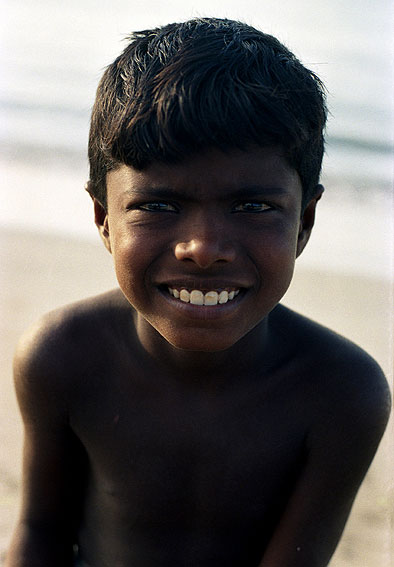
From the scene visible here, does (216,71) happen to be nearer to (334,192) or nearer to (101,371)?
(101,371)

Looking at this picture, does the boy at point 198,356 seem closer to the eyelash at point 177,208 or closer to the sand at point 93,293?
the eyelash at point 177,208

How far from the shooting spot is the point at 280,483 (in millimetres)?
1762

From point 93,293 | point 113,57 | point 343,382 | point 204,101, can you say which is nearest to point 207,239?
point 204,101

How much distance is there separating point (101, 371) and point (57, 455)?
0.21 metres

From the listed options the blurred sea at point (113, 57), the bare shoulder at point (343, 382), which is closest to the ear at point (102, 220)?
the bare shoulder at point (343, 382)

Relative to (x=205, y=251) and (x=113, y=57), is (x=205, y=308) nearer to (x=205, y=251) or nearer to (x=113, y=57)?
(x=205, y=251)

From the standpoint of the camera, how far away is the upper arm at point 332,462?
1.69 meters

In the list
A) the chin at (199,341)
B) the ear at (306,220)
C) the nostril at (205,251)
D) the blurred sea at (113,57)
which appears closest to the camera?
the nostril at (205,251)

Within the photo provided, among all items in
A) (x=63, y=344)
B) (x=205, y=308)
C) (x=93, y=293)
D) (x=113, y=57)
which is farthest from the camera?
(x=113, y=57)

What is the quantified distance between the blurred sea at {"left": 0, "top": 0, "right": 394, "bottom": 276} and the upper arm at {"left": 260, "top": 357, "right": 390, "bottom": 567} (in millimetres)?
2835

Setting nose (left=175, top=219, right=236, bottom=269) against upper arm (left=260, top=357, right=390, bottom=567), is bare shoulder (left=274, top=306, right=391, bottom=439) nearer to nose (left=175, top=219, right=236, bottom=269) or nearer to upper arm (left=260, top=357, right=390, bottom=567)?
upper arm (left=260, top=357, right=390, bottom=567)

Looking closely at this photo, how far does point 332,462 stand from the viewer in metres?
1.69

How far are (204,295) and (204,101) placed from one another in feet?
1.10

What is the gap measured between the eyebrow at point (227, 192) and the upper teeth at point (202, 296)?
172 millimetres
